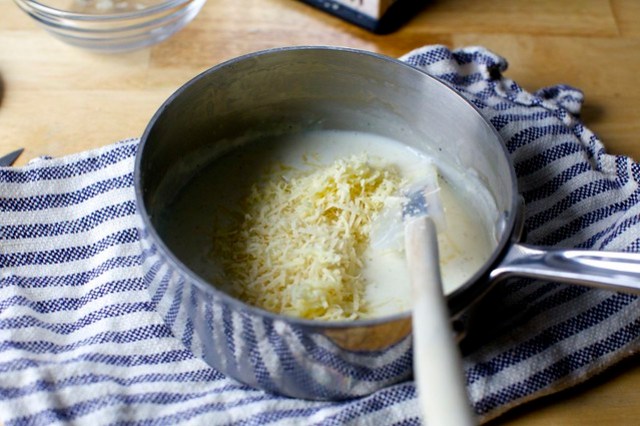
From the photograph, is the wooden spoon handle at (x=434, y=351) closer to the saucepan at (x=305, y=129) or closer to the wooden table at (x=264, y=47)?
→ the saucepan at (x=305, y=129)

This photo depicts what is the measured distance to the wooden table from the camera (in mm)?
1005

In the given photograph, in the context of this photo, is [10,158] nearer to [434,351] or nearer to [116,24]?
[116,24]

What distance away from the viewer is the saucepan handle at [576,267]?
25.2 inches

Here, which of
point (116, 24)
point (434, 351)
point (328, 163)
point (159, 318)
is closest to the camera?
point (434, 351)

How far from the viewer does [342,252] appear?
779 mm

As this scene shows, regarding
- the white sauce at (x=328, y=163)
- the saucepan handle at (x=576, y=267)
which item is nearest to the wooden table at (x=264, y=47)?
the white sauce at (x=328, y=163)

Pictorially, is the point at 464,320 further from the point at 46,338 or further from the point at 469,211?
the point at 46,338

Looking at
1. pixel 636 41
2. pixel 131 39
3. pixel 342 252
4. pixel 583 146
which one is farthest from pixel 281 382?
pixel 636 41

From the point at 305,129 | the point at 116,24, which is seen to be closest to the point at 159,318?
the point at 305,129

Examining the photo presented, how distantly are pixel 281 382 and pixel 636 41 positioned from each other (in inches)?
29.6

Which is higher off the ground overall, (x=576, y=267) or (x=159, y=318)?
(x=576, y=267)

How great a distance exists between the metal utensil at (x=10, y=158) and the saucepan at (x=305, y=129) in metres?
0.20

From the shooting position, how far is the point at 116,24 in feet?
3.55

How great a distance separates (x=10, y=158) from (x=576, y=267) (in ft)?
2.08
